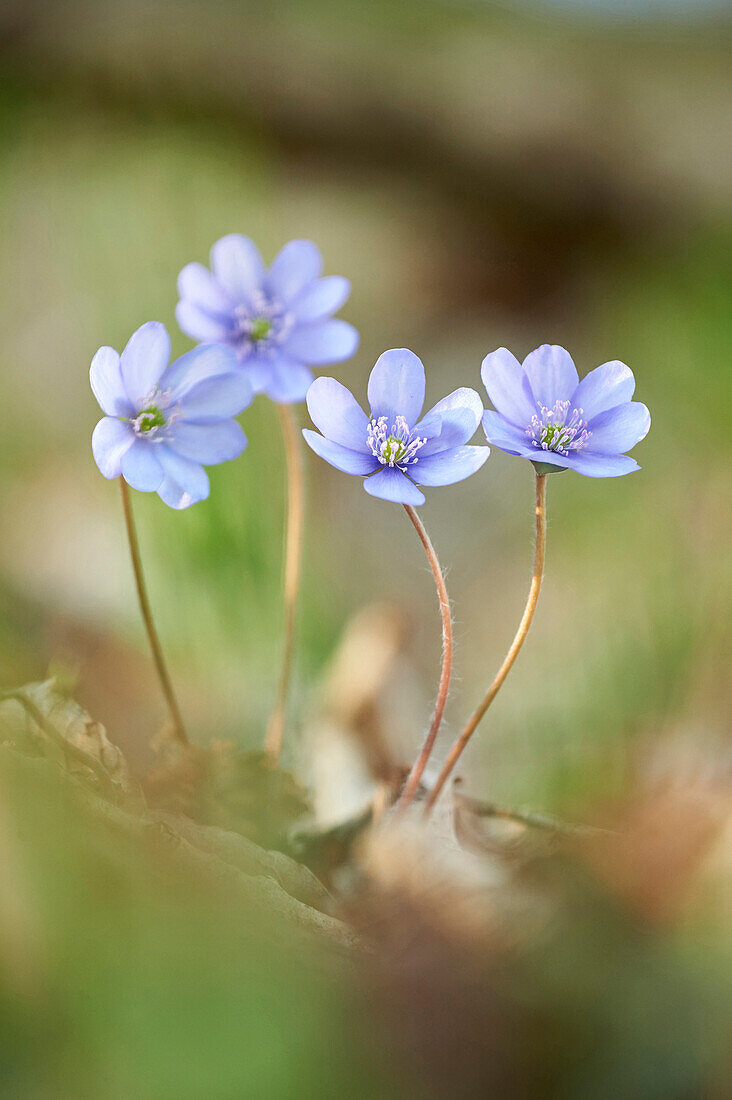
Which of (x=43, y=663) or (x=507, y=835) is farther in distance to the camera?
(x=43, y=663)

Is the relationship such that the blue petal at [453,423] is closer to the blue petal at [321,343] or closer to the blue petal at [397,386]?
the blue petal at [397,386]

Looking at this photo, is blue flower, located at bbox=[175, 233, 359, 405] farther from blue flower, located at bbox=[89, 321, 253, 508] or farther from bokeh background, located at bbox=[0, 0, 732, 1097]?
bokeh background, located at bbox=[0, 0, 732, 1097]

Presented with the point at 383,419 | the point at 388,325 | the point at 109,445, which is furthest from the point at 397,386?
the point at 388,325

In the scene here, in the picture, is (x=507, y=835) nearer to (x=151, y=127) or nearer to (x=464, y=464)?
(x=464, y=464)

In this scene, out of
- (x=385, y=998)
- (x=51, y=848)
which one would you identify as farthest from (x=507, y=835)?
(x=51, y=848)

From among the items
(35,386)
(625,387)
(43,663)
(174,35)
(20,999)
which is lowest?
(20,999)

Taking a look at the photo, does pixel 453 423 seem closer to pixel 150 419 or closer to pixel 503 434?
pixel 503 434

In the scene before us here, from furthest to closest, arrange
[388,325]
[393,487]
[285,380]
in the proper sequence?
[388,325] < [285,380] < [393,487]
